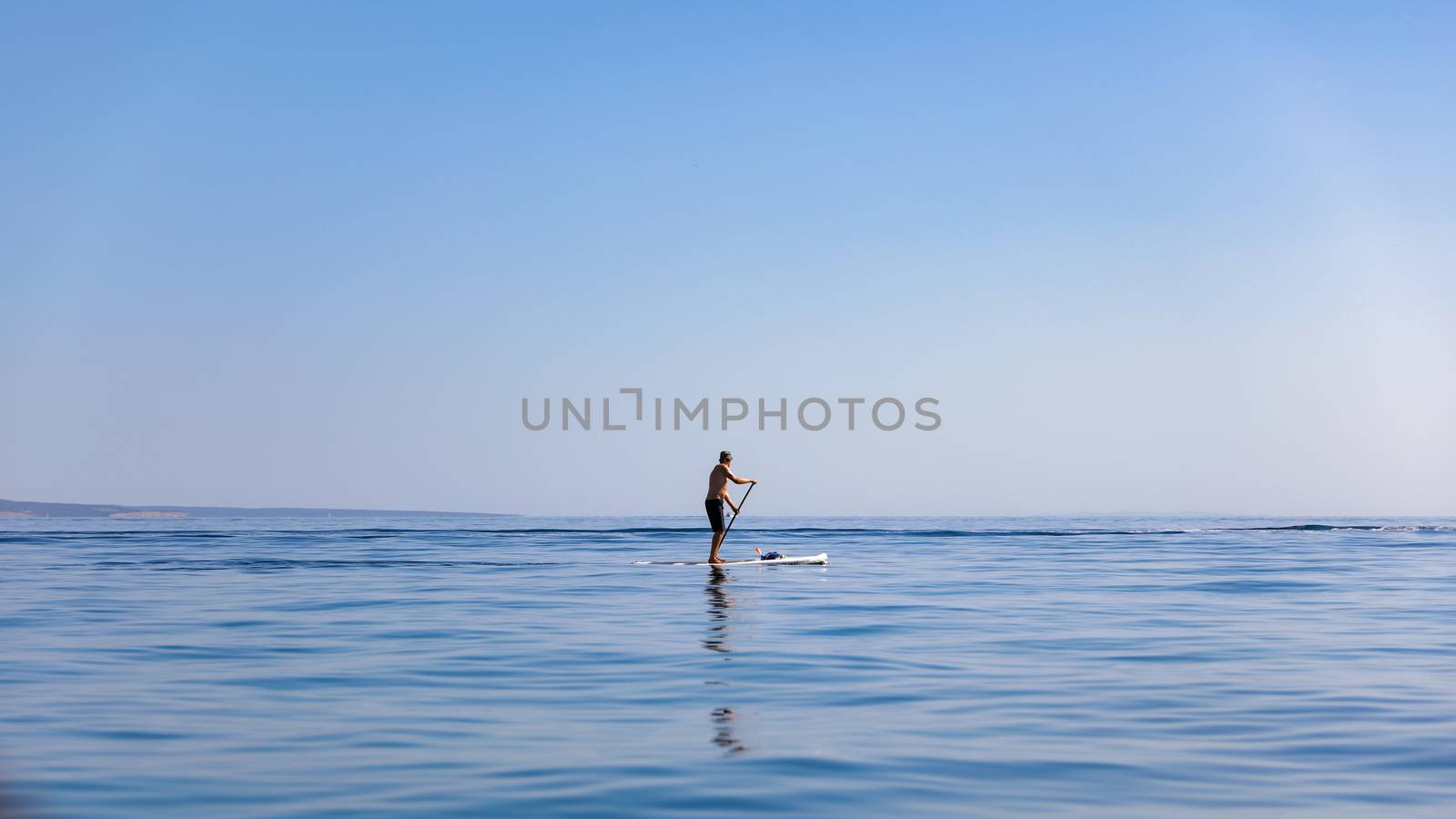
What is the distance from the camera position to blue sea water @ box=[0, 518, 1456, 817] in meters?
6.97

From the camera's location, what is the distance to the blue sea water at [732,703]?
22.9 feet

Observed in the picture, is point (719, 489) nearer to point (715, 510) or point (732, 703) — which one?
point (715, 510)

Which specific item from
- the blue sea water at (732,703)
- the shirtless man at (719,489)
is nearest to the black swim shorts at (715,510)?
the shirtless man at (719,489)

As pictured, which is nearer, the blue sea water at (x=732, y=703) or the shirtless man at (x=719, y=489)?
the blue sea water at (x=732, y=703)

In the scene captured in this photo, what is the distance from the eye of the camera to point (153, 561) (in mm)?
33562

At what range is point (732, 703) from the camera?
384 inches

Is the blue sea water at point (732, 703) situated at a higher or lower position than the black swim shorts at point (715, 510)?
lower

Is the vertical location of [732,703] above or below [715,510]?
below

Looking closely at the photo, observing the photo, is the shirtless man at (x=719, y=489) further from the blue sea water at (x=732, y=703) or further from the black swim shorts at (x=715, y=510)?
the blue sea water at (x=732, y=703)

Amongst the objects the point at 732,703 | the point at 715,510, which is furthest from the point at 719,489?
the point at 732,703

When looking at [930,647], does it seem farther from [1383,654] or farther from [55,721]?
[55,721]

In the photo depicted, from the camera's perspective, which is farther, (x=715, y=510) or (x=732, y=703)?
(x=715, y=510)

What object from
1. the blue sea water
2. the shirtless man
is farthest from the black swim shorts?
the blue sea water

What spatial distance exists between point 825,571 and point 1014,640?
46.9 ft
